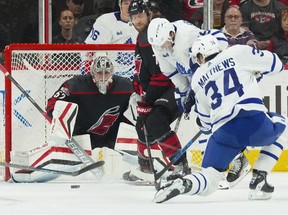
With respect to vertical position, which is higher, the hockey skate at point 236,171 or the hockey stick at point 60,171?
the hockey skate at point 236,171

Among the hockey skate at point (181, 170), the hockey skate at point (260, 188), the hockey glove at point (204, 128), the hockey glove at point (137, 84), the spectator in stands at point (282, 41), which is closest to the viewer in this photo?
the hockey skate at point (260, 188)

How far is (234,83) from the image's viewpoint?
5.56 meters

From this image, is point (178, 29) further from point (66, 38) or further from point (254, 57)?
point (66, 38)

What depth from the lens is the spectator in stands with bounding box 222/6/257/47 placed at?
24.8ft

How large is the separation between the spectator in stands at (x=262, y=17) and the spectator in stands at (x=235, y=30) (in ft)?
0.26

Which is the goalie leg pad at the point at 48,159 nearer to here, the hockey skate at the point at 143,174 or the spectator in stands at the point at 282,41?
the hockey skate at the point at 143,174

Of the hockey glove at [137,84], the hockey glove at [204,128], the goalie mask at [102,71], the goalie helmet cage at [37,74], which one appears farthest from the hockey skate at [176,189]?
the goalie helmet cage at [37,74]

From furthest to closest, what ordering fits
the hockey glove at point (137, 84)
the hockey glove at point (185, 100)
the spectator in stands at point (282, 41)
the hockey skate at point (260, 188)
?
1. the spectator in stands at point (282, 41)
2. the hockey glove at point (137, 84)
3. the hockey glove at point (185, 100)
4. the hockey skate at point (260, 188)

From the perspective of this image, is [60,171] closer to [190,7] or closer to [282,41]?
[190,7]

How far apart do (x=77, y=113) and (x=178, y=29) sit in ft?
3.32

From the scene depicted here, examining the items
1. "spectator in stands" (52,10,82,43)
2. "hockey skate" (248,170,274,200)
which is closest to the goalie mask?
"spectator in stands" (52,10,82,43)

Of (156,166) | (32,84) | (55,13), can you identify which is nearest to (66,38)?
(55,13)

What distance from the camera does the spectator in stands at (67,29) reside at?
302 inches

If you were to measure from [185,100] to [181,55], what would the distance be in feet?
0.87
